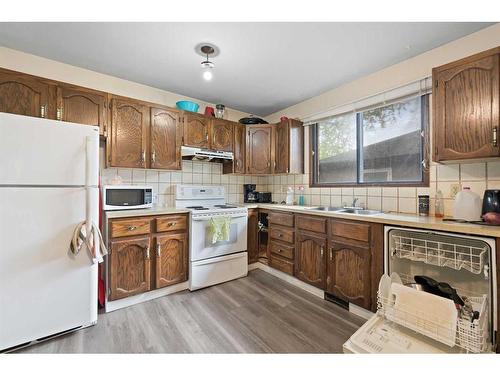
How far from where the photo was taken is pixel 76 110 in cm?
199

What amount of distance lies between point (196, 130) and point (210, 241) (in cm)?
140

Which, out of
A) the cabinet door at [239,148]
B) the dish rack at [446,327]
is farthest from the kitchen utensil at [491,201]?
the cabinet door at [239,148]

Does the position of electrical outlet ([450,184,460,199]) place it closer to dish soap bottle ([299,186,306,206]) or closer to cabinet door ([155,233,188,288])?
dish soap bottle ([299,186,306,206])

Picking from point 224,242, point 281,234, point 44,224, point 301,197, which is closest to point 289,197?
point 301,197

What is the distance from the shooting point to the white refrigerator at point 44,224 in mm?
1374

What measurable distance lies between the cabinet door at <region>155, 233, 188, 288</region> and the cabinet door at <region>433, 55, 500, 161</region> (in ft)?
8.03

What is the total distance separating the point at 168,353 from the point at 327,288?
1.46 m

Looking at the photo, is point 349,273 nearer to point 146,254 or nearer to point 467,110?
point 467,110

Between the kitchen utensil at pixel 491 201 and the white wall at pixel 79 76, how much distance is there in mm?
3203

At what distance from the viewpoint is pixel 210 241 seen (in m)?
2.43

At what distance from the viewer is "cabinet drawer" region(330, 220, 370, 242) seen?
1786 millimetres
